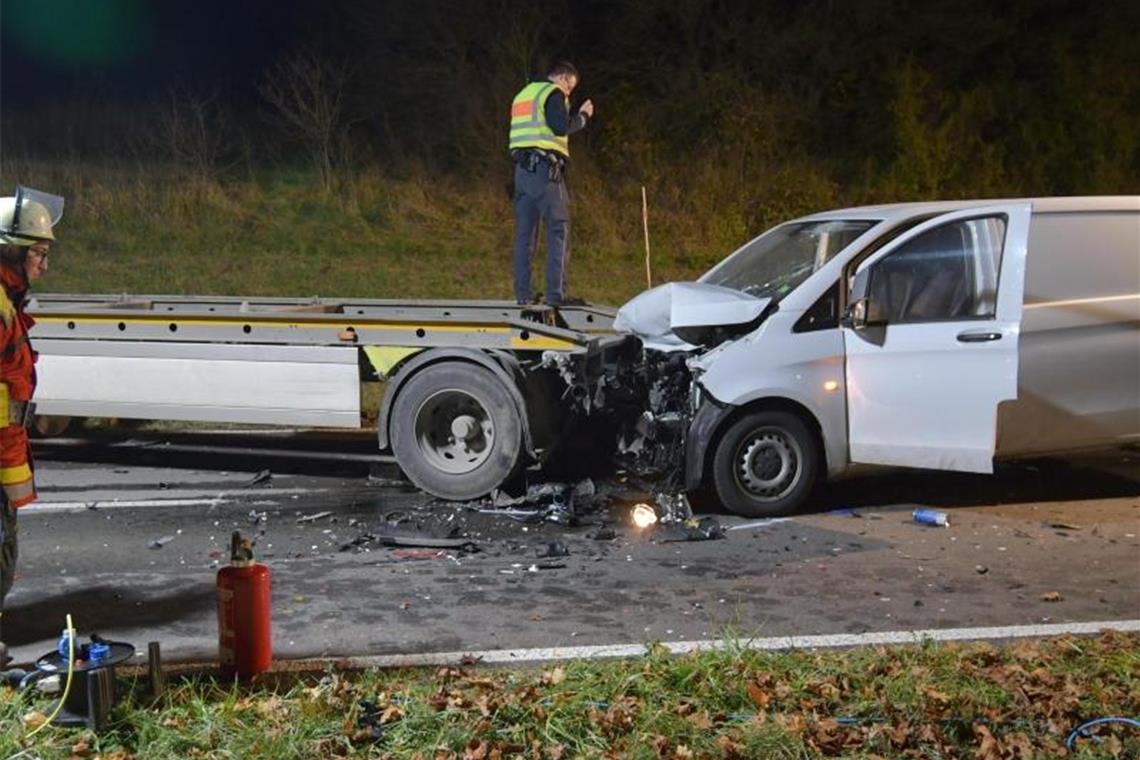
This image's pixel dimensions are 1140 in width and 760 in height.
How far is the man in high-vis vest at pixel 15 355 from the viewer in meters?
5.00

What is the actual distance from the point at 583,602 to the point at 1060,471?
4.56 meters

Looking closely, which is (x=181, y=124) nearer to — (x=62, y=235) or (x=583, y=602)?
(x=62, y=235)

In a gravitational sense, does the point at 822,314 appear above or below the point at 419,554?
above

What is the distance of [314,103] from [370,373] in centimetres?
1295

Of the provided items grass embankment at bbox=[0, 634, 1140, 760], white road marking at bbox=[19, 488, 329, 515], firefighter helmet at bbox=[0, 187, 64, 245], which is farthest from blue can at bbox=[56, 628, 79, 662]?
white road marking at bbox=[19, 488, 329, 515]

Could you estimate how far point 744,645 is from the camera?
5363 millimetres

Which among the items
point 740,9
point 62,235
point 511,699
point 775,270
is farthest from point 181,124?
point 511,699

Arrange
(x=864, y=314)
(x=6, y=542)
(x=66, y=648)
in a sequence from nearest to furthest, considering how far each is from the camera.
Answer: (x=66, y=648) < (x=6, y=542) < (x=864, y=314)

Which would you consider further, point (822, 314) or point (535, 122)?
point (535, 122)

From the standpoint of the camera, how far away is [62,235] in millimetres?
16922

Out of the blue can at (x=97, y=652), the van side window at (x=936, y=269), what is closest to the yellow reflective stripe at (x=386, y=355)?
the van side window at (x=936, y=269)

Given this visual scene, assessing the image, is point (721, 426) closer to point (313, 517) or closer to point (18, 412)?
point (313, 517)

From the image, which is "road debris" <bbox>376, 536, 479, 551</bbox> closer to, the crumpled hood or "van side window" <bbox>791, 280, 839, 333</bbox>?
the crumpled hood

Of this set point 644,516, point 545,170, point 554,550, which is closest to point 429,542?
point 554,550
